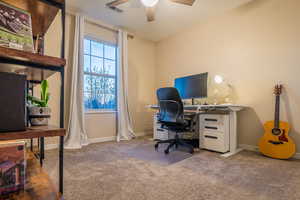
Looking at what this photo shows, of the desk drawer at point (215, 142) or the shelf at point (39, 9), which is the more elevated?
the shelf at point (39, 9)

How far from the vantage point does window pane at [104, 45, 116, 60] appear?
3613 millimetres

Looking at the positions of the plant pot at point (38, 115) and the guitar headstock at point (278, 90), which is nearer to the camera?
the plant pot at point (38, 115)

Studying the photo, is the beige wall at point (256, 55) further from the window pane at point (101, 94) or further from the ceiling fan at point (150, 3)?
the window pane at point (101, 94)

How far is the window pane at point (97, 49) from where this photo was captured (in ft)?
11.3

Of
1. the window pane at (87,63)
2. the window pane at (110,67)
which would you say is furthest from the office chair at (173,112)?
the window pane at (87,63)

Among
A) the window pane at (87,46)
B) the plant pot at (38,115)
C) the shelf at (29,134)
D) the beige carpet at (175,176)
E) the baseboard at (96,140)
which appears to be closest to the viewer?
the shelf at (29,134)

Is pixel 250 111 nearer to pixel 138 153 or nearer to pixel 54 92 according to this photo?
pixel 138 153

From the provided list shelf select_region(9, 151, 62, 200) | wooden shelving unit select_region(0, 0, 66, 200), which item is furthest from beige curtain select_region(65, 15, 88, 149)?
shelf select_region(9, 151, 62, 200)

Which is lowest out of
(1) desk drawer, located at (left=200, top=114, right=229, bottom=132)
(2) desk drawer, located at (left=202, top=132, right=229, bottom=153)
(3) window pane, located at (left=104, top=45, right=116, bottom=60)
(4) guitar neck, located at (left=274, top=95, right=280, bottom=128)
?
(2) desk drawer, located at (left=202, top=132, right=229, bottom=153)

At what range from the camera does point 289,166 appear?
6.30 feet

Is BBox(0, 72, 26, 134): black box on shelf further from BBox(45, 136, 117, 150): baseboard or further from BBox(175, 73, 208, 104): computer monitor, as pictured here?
BBox(175, 73, 208, 104): computer monitor

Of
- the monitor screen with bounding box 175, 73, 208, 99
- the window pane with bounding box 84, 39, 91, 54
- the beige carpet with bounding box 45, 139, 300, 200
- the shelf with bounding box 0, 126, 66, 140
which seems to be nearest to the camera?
the shelf with bounding box 0, 126, 66, 140

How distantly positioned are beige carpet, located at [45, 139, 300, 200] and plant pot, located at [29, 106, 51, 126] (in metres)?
0.74

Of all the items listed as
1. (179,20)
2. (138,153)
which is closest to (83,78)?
(138,153)
